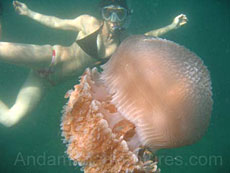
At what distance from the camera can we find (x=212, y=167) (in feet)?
44.7

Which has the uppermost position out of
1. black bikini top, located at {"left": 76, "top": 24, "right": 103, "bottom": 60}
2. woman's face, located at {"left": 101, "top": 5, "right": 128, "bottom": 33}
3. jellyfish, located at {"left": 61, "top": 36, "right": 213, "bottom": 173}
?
woman's face, located at {"left": 101, "top": 5, "right": 128, "bottom": 33}

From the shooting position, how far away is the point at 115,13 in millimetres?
5203

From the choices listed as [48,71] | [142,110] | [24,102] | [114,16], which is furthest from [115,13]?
[142,110]

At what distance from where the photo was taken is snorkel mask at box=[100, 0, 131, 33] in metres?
4.94

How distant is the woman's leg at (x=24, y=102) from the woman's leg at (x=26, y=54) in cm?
78

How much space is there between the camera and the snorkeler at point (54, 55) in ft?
13.5

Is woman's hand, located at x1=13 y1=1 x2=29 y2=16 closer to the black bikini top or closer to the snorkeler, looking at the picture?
the snorkeler

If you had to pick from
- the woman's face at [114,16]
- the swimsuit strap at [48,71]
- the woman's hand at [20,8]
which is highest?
the woman's hand at [20,8]

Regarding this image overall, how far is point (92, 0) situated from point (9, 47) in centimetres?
1025

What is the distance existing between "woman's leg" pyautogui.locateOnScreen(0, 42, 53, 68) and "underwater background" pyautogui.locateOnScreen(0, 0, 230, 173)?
5.35ft

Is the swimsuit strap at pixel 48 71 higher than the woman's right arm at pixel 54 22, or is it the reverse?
the woman's right arm at pixel 54 22

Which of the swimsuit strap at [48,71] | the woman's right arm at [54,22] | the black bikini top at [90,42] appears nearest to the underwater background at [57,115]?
the woman's right arm at [54,22]

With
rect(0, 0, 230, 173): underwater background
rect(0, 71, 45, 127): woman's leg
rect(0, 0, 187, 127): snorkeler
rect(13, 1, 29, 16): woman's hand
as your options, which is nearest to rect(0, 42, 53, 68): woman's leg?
rect(0, 0, 187, 127): snorkeler

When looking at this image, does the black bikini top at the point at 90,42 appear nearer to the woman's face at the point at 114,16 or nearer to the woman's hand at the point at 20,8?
the woman's face at the point at 114,16
